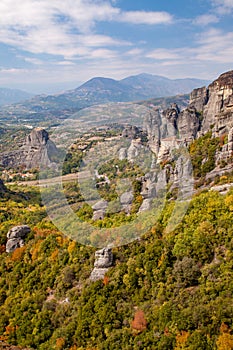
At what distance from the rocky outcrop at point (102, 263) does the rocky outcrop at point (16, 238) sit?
16.7ft

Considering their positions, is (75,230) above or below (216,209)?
below

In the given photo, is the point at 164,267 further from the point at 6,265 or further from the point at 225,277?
the point at 6,265

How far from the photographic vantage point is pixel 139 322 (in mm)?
9031

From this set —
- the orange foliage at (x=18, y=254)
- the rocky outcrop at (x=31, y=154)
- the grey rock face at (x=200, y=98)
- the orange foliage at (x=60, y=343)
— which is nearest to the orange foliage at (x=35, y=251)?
the orange foliage at (x=18, y=254)

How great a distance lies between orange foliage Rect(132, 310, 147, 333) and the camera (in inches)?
351

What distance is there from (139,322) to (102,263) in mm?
2821

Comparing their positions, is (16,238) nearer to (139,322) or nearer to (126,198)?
(126,198)

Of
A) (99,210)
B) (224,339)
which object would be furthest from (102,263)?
(224,339)

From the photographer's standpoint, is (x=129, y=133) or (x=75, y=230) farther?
(x=129, y=133)

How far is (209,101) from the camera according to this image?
26.0 meters

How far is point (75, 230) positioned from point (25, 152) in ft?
135

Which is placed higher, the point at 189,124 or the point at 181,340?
the point at 189,124

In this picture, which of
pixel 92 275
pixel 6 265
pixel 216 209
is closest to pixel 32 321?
pixel 92 275

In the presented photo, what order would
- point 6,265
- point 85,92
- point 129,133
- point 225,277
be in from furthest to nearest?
point 85,92 < point 129,133 < point 6,265 < point 225,277
